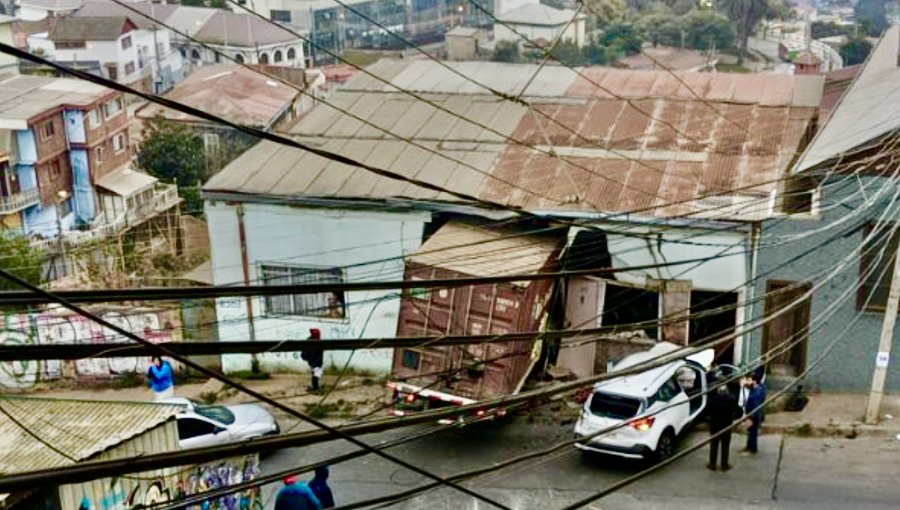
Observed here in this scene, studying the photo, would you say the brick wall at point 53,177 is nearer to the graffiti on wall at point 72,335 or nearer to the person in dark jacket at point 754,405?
the graffiti on wall at point 72,335

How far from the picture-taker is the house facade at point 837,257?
17.1m

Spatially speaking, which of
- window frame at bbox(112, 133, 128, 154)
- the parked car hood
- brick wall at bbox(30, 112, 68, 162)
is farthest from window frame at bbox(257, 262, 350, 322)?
window frame at bbox(112, 133, 128, 154)

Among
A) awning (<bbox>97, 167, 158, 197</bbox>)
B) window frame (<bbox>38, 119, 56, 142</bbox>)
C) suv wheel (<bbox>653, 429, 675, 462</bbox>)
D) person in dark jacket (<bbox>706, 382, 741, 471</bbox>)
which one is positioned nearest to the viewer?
person in dark jacket (<bbox>706, 382, 741, 471</bbox>)

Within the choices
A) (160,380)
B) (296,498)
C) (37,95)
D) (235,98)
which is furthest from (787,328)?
(235,98)

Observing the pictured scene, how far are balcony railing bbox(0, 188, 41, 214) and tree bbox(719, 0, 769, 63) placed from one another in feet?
207

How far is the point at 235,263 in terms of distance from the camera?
20.6m

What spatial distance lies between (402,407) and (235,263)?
5.46 m

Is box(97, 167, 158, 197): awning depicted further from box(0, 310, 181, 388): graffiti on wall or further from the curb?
the curb

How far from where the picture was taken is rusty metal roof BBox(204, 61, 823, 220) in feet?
63.5

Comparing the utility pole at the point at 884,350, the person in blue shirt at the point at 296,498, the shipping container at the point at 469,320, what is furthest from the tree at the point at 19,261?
the utility pole at the point at 884,350

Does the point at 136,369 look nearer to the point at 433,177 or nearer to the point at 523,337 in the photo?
the point at 433,177

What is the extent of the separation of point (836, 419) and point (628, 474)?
12.0 ft

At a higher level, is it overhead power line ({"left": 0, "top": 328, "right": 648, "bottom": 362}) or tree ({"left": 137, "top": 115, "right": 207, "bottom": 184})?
overhead power line ({"left": 0, "top": 328, "right": 648, "bottom": 362})

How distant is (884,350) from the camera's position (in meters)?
16.3
